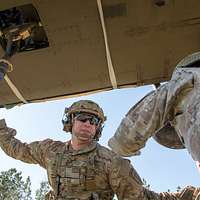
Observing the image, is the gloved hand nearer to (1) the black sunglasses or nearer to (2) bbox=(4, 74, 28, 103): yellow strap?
(1) the black sunglasses

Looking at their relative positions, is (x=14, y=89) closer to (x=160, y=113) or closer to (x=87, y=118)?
(x=87, y=118)

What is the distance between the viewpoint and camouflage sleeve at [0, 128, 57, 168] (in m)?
3.30

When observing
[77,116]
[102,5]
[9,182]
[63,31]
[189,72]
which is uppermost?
[189,72]

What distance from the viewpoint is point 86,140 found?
10.4 ft

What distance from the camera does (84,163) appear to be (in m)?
3.10

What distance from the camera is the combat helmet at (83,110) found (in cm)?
329

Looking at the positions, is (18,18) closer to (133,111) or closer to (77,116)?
(77,116)

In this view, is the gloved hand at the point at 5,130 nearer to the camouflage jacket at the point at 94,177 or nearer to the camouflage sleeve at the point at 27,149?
the camouflage sleeve at the point at 27,149

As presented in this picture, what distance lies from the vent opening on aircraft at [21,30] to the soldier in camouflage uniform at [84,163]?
0.94 meters

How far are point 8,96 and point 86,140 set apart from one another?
5.30 feet

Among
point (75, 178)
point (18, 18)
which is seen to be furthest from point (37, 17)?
point (75, 178)

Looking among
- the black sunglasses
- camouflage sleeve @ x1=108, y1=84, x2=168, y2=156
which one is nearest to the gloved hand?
the black sunglasses

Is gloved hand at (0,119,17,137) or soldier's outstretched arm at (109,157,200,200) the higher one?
gloved hand at (0,119,17,137)

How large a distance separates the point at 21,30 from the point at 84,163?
1.68 m
